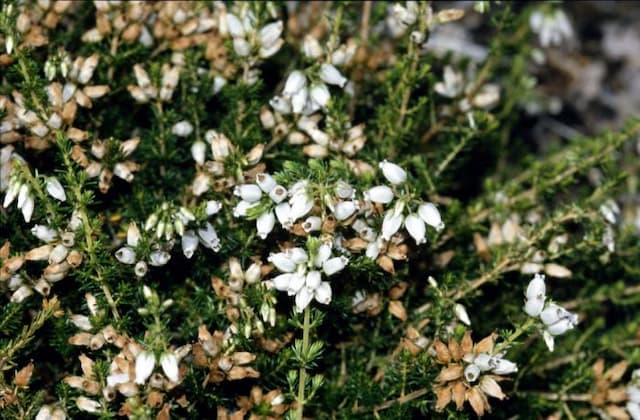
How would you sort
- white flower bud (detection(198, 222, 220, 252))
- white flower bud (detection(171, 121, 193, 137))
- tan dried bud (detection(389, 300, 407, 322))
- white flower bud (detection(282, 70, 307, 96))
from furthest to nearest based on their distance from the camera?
white flower bud (detection(171, 121, 193, 137)) → white flower bud (detection(282, 70, 307, 96)) → tan dried bud (detection(389, 300, 407, 322)) → white flower bud (detection(198, 222, 220, 252))

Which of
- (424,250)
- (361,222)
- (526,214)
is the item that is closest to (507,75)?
(526,214)

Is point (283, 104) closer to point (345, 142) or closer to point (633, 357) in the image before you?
point (345, 142)

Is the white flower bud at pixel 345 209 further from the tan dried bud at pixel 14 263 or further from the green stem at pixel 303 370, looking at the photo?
the tan dried bud at pixel 14 263

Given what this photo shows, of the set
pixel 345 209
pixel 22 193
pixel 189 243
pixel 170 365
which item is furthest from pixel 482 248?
pixel 22 193

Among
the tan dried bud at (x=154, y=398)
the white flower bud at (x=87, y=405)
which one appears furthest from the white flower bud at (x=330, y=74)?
the white flower bud at (x=87, y=405)

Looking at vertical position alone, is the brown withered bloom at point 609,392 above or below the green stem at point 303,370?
below

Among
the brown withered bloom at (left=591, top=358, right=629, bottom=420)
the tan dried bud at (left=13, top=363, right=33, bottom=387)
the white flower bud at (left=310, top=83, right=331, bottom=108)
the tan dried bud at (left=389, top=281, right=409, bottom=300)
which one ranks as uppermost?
the white flower bud at (left=310, top=83, right=331, bottom=108)

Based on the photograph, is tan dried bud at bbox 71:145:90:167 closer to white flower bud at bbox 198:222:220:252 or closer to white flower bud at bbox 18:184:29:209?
white flower bud at bbox 18:184:29:209

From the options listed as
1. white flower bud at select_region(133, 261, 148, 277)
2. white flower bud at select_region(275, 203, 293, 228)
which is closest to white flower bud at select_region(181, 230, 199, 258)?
white flower bud at select_region(133, 261, 148, 277)
